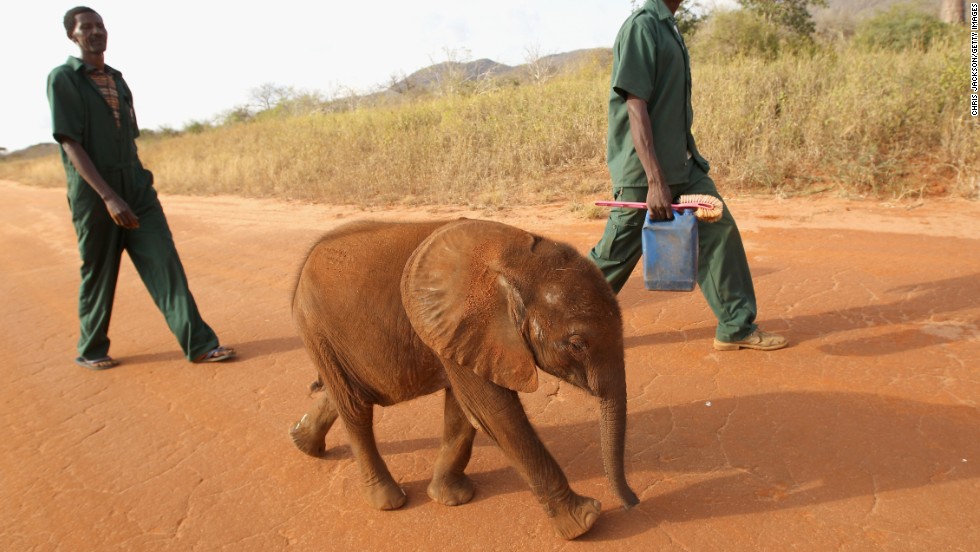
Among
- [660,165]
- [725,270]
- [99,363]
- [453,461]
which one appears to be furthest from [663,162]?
[99,363]

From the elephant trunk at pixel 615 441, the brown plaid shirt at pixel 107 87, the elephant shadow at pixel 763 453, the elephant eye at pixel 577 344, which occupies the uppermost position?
the brown plaid shirt at pixel 107 87

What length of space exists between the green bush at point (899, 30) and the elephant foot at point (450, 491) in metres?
A: 11.7

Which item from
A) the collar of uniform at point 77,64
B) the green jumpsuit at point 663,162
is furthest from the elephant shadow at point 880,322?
the collar of uniform at point 77,64

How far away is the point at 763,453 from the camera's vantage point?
3.03 m

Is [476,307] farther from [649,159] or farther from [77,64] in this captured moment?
[77,64]

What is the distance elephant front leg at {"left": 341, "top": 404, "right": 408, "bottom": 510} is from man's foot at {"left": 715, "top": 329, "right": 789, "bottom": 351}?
2.29 m

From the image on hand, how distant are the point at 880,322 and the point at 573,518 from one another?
294cm

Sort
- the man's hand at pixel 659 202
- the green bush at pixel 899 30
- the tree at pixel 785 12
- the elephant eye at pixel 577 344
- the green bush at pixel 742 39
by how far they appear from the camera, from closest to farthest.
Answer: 1. the elephant eye at pixel 577 344
2. the man's hand at pixel 659 202
3. the green bush at pixel 742 39
4. the green bush at pixel 899 30
5. the tree at pixel 785 12

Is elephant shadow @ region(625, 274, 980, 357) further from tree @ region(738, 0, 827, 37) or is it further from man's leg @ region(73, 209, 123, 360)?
tree @ region(738, 0, 827, 37)

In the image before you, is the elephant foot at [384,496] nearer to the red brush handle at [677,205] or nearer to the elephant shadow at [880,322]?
the red brush handle at [677,205]

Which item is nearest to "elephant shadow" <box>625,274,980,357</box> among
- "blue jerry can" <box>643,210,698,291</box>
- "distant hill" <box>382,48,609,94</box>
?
"blue jerry can" <box>643,210,698,291</box>

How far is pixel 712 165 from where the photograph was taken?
909 centimetres

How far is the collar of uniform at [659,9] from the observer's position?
3.78 metres

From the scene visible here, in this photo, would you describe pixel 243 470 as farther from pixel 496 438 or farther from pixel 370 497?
pixel 496 438
